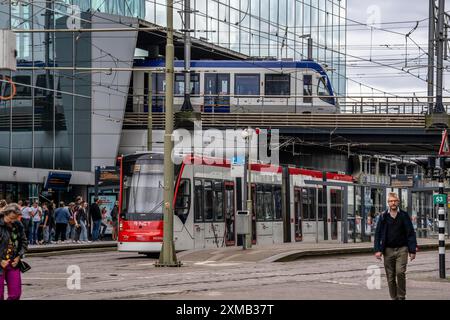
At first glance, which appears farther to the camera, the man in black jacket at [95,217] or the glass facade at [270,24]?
the glass facade at [270,24]

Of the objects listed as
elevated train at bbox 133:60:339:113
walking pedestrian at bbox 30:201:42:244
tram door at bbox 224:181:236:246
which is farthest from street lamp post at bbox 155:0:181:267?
elevated train at bbox 133:60:339:113

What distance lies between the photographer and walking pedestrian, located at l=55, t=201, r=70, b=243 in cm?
3793

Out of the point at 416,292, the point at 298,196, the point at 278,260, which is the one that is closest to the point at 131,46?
the point at 298,196

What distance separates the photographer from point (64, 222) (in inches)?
1513

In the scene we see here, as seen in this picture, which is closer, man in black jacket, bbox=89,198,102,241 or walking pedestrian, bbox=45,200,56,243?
walking pedestrian, bbox=45,200,56,243

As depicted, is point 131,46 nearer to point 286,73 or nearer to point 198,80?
point 198,80

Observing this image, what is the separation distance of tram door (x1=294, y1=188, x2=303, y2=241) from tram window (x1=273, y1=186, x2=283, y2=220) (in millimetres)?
1487

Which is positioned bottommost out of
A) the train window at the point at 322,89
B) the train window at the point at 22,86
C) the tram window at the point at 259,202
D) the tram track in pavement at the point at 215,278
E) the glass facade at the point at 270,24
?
the tram track in pavement at the point at 215,278

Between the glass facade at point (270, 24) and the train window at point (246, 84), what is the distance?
4.58 m

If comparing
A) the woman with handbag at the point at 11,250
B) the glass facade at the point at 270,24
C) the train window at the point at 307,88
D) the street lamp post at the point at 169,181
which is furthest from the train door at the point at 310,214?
the woman with handbag at the point at 11,250

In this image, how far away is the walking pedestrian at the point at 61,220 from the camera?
3793 cm

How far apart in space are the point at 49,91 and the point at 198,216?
17380mm

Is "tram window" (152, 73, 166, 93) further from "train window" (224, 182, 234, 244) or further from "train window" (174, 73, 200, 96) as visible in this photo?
"train window" (224, 182, 234, 244)

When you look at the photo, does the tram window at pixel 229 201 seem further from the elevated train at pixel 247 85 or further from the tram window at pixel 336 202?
the elevated train at pixel 247 85
